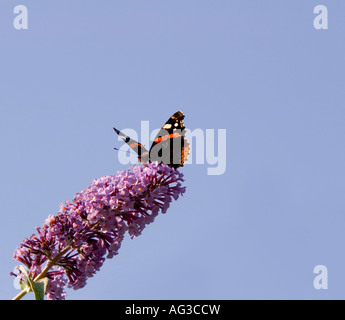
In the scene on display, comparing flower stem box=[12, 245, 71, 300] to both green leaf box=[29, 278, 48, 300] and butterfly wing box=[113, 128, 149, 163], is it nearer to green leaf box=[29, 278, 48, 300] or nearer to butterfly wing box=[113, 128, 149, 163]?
green leaf box=[29, 278, 48, 300]

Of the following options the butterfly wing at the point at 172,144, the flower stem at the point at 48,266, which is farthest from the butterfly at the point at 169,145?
the flower stem at the point at 48,266

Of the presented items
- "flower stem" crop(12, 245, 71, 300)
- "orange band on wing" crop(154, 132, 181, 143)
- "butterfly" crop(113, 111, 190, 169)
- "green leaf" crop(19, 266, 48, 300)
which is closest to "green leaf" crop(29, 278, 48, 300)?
"green leaf" crop(19, 266, 48, 300)

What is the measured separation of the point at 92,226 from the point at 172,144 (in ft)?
6.62

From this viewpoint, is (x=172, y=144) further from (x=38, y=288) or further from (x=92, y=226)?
(x=38, y=288)

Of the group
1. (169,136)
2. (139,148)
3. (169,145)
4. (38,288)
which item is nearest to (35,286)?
(38,288)

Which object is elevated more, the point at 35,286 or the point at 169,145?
the point at 169,145

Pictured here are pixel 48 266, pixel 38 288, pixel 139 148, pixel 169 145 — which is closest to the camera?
pixel 38 288

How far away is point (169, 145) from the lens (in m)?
8.73

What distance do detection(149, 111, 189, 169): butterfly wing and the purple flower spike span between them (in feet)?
2.55

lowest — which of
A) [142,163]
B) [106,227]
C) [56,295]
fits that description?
[56,295]
